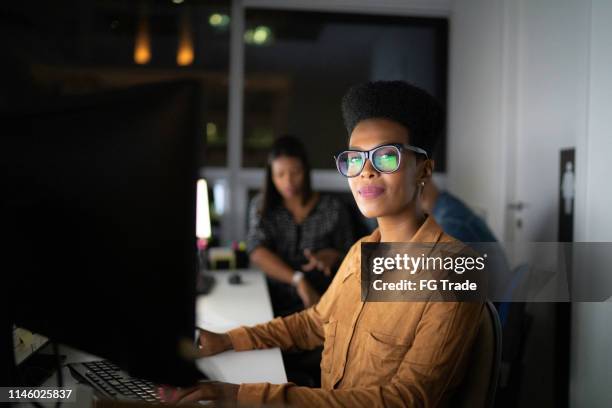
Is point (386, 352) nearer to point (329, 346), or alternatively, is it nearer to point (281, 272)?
point (329, 346)

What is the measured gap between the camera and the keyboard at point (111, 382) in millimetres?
1082

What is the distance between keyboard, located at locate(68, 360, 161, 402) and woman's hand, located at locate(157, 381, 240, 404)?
17 cm

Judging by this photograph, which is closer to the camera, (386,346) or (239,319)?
(386,346)

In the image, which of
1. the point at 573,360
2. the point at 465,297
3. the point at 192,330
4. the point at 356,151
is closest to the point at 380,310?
the point at 465,297

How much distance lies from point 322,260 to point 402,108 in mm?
1551

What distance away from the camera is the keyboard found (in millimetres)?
1082

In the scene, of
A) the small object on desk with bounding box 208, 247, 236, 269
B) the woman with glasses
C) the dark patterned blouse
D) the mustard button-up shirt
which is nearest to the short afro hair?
the woman with glasses

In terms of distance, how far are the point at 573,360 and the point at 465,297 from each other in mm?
1353

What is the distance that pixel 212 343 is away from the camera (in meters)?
1.35

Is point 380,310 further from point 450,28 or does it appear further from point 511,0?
point 450,28

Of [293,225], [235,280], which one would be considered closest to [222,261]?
[235,280]

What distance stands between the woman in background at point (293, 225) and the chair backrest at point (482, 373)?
1.56 metres

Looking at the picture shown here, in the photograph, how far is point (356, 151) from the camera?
1135 millimetres

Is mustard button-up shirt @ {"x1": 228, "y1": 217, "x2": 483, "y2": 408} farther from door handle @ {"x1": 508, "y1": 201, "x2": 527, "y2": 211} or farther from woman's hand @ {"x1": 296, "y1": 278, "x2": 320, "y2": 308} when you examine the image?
door handle @ {"x1": 508, "y1": 201, "x2": 527, "y2": 211}
